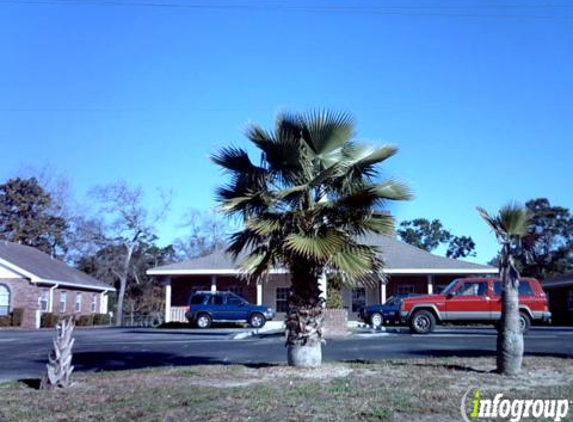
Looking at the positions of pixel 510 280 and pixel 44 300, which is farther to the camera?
pixel 44 300

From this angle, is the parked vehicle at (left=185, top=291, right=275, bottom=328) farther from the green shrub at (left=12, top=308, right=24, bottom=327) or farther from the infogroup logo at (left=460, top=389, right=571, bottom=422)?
the infogroup logo at (left=460, top=389, right=571, bottom=422)

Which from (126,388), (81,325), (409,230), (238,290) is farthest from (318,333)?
(409,230)

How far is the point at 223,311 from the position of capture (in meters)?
28.9

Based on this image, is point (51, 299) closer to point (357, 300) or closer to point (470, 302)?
point (357, 300)

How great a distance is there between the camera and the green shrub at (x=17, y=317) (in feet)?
111

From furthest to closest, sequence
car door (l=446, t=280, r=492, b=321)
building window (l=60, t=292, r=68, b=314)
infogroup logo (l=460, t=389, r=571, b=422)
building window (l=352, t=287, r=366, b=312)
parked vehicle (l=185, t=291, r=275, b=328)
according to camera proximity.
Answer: building window (l=60, t=292, r=68, b=314) < building window (l=352, t=287, r=366, b=312) < parked vehicle (l=185, t=291, r=275, b=328) < car door (l=446, t=280, r=492, b=321) < infogroup logo (l=460, t=389, r=571, b=422)

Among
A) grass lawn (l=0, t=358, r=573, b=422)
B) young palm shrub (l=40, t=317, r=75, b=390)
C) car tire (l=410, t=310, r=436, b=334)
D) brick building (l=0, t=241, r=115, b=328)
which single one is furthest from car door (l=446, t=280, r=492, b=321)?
brick building (l=0, t=241, r=115, b=328)

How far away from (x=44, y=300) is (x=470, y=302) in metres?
26.1

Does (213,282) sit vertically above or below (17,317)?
above

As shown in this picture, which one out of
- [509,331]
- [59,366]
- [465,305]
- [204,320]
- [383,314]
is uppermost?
[465,305]

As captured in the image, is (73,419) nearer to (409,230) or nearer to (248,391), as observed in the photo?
(248,391)

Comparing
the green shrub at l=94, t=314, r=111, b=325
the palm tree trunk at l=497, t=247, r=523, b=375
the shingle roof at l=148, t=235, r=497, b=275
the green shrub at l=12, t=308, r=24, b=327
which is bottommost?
the green shrub at l=94, t=314, r=111, b=325

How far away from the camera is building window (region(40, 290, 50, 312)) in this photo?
36094mm

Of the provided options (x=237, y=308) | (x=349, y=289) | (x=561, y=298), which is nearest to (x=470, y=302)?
(x=349, y=289)
